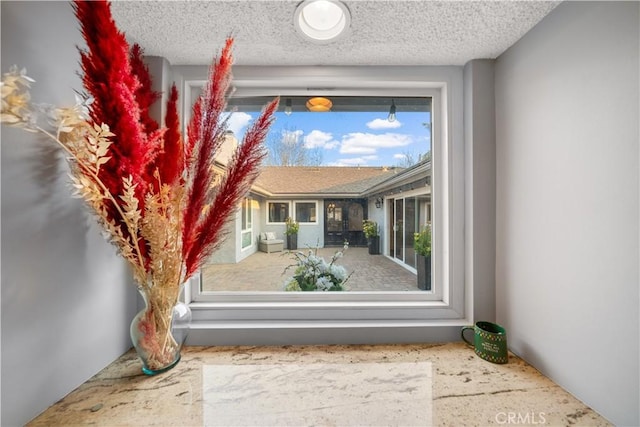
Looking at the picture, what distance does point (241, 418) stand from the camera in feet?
2.09

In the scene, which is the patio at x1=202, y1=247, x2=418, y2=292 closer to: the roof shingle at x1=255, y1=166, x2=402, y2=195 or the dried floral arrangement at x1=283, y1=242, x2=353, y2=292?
the dried floral arrangement at x1=283, y1=242, x2=353, y2=292

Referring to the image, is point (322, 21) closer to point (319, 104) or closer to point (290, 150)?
point (319, 104)

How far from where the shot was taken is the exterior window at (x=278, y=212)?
122 cm

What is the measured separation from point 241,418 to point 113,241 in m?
0.60

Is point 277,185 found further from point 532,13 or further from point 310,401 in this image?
point 532,13

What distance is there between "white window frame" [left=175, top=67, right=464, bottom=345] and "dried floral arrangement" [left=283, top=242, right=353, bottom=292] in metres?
0.04

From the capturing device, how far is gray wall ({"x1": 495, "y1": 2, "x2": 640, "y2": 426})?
1.91 feet

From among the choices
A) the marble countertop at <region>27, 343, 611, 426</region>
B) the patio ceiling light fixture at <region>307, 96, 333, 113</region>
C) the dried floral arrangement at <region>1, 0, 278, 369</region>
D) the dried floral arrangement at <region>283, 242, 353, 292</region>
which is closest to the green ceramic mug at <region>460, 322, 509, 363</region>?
the marble countertop at <region>27, 343, 611, 426</region>

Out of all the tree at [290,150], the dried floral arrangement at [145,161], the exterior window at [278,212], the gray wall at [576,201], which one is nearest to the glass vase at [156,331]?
the dried floral arrangement at [145,161]

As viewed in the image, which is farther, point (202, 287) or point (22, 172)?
point (202, 287)

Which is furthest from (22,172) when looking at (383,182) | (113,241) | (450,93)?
(450,93)

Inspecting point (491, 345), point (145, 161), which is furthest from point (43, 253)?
point (491, 345)

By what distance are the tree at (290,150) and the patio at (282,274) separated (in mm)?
447

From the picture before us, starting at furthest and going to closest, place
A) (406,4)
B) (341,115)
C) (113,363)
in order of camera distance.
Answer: (341,115)
(113,363)
(406,4)
